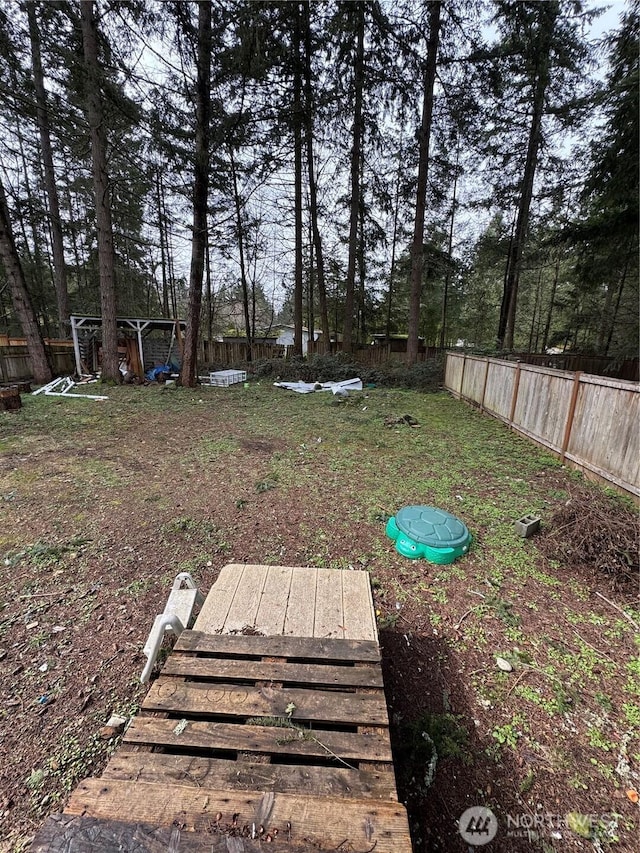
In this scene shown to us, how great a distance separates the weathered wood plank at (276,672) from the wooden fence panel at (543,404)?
4663mm

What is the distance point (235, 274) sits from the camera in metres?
20.7

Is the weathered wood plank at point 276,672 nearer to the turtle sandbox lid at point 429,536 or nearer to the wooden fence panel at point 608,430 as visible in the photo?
the turtle sandbox lid at point 429,536

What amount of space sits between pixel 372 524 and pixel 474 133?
597 inches

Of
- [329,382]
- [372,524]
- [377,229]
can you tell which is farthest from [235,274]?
[372,524]

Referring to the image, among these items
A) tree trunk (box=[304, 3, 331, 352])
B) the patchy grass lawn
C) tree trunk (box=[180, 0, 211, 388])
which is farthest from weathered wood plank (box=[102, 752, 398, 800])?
tree trunk (box=[304, 3, 331, 352])

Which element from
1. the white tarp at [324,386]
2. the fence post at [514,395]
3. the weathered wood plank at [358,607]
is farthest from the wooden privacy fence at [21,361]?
the fence post at [514,395]

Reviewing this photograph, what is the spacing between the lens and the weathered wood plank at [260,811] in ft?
2.73

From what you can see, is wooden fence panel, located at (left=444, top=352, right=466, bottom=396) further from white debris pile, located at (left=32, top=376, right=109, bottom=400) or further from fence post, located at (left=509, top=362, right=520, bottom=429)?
white debris pile, located at (left=32, top=376, right=109, bottom=400)

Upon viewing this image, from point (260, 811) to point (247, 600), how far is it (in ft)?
3.11

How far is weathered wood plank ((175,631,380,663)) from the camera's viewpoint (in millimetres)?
1421

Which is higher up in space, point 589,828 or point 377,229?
point 377,229

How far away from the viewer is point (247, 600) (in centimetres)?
180

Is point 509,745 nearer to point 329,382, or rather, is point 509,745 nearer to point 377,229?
point 329,382

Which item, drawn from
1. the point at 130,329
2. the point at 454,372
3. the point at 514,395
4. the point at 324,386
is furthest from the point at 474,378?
the point at 130,329
